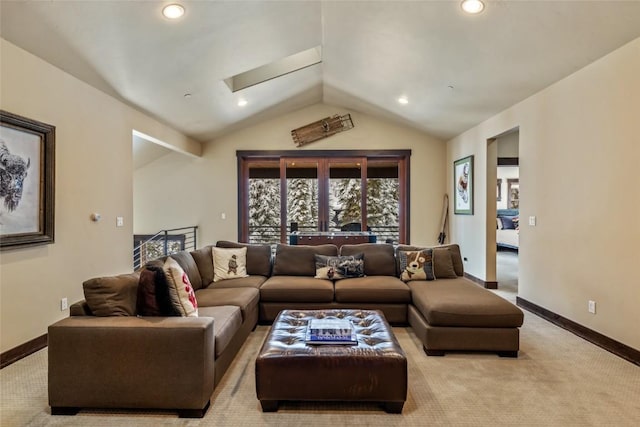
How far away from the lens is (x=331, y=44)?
4270 millimetres

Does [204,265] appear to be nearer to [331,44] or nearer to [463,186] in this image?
[331,44]

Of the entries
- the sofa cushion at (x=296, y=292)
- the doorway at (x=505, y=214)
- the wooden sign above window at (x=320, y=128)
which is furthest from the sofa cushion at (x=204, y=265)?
the doorway at (x=505, y=214)

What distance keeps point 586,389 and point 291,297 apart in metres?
2.48

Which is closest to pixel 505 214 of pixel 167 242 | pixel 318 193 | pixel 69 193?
pixel 318 193

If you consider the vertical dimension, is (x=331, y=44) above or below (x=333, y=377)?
above

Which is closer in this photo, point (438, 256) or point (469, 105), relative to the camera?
point (438, 256)

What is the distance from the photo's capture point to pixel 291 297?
144 inches

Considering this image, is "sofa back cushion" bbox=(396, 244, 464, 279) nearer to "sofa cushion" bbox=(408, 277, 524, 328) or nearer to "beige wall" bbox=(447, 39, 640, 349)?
"sofa cushion" bbox=(408, 277, 524, 328)

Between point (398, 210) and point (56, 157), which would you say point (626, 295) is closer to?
point (398, 210)

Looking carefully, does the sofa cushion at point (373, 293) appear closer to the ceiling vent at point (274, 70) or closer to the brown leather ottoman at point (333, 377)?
the brown leather ottoman at point (333, 377)

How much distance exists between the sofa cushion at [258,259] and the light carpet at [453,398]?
1.29 metres

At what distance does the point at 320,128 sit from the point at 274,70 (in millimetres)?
2149

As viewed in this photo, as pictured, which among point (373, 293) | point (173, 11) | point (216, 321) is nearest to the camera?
point (216, 321)

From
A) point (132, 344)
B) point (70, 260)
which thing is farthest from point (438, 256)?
point (70, 260)
